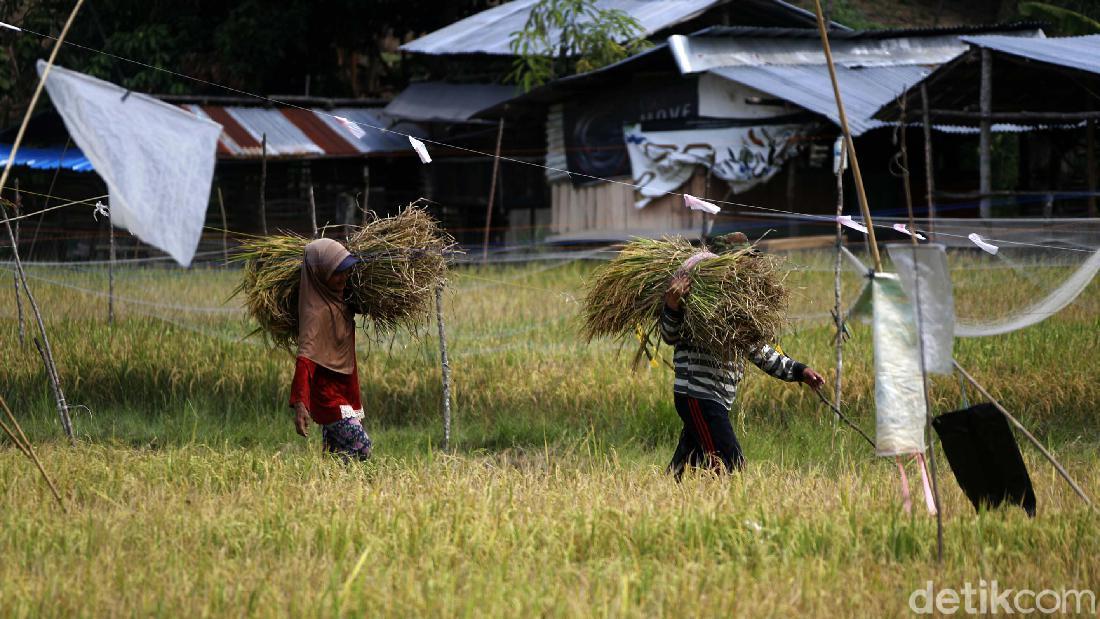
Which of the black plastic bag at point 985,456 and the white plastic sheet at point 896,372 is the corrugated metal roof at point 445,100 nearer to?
the white plastic sheet at point 896,372

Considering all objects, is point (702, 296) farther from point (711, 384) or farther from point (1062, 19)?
point (1062, 19)

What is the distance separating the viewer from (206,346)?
9070 mm

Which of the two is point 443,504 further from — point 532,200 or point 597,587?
point 532,200

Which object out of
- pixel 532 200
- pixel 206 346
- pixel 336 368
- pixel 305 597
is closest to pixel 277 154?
pixel 532 200

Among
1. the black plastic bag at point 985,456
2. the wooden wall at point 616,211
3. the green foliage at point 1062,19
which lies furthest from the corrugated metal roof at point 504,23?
the black plastic bag at point 985,456

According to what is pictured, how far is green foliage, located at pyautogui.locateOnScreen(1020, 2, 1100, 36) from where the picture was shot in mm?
20953

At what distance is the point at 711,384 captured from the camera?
5.80 metres

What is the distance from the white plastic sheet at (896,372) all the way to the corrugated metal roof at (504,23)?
47.1 feet

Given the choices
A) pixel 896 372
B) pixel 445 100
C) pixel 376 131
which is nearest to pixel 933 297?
pixel 896 372

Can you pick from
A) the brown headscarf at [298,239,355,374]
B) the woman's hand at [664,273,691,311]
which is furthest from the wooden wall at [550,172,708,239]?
the woman's hand at [664,273,691,311]

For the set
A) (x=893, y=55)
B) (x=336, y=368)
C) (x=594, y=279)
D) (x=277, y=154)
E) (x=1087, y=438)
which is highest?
(x=893, y=55)

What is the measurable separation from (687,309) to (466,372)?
132 inches

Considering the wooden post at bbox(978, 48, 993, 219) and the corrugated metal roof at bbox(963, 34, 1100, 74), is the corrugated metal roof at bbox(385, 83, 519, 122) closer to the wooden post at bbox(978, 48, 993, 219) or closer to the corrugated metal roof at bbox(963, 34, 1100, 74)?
the wooden post at bbox(978, 48, 993, 219)

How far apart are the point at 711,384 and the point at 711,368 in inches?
3.1
